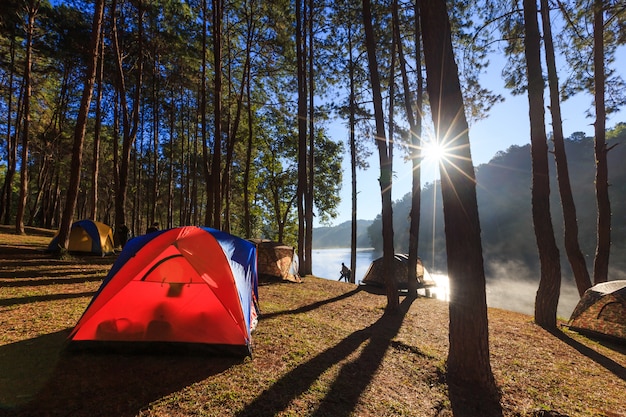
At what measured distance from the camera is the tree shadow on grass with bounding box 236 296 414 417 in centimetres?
317

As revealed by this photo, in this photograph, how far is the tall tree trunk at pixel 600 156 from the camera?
8.69m

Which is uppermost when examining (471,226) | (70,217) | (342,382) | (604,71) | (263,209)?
(604,71)

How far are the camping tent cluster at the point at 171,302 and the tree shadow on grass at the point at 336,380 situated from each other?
91 cm

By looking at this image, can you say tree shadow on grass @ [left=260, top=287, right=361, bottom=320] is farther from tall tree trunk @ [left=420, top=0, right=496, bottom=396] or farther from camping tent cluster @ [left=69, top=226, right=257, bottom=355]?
tall tree trunk @ [left=420, top=0, right=496, bottom=396]

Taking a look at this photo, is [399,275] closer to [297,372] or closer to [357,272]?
[297,372]

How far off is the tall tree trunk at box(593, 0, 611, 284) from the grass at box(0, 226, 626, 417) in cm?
353

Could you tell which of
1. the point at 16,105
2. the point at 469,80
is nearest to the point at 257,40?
the point at 469,80

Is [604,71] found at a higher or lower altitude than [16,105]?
lower

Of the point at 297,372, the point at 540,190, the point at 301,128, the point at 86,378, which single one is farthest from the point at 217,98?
the point at 540,190

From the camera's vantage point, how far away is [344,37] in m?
14.5

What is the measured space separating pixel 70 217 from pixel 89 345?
8269 mm

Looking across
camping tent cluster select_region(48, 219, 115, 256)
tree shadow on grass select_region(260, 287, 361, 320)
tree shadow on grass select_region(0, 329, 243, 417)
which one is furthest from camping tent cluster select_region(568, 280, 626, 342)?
camping tent cluster select_region(48, 219, 115, 256)

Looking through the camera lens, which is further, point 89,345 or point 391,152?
point 391,152

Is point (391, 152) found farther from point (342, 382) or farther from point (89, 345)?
point (89, 345)
